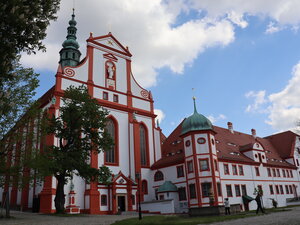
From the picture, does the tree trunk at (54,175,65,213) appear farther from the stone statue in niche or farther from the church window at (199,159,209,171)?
the stone statue in niche

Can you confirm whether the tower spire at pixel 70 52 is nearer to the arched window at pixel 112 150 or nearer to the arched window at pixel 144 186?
the arched window at pixel 112 150

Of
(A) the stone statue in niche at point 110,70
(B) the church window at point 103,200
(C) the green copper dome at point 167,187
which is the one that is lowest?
(B) the church window at point 103,200

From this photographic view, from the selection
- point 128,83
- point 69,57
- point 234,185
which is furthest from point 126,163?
point 69,57

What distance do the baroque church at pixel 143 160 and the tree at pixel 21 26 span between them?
903 inches

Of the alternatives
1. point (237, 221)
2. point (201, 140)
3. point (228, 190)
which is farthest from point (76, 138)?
point (228, 190)

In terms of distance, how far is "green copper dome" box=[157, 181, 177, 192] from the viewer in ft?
123

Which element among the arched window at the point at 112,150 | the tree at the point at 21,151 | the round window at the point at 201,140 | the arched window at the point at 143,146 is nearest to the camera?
the tree at the point at 21,151

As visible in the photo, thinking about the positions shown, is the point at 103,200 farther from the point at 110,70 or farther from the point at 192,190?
the point at 110,70

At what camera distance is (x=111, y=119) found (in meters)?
40.1

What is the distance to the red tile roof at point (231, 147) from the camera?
133ft

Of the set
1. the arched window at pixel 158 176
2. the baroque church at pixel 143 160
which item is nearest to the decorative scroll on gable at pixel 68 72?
the baroque church at pixel 143 160

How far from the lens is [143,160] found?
136ft

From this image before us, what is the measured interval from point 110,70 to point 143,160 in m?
13.5

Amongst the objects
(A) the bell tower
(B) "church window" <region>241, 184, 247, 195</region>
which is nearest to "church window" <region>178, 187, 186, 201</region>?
(A) the bell tower
